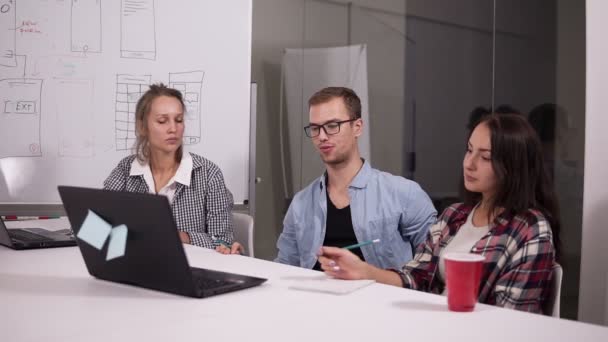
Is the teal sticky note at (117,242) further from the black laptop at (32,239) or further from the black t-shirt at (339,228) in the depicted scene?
the black t-shirt at (339,228)

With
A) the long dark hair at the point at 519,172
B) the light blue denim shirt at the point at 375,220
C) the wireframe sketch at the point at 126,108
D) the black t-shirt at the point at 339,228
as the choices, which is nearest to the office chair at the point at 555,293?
the long dark hair at the point at 519,172

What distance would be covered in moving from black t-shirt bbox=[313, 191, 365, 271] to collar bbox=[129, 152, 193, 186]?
648 mm

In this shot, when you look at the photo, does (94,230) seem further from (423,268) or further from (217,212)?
(217,212)

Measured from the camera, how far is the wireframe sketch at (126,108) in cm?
323

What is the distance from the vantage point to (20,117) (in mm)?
3121

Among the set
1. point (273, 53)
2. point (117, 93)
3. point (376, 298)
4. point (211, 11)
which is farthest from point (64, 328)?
point (273, 53)

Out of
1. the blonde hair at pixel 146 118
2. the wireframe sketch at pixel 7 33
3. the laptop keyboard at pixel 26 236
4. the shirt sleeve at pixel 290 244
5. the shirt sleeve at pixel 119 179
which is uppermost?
the wireframe sketch at pixel 7 33

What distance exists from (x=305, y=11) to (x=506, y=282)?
3.24 m

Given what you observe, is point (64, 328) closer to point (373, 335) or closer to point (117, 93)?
point (373, 335)

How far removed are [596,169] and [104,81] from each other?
2.30 m

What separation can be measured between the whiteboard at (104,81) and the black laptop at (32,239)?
3.14ft

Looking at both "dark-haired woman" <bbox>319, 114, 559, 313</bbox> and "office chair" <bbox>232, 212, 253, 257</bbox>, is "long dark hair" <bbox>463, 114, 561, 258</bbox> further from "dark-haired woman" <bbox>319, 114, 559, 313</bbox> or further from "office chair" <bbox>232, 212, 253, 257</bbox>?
"office chair" <bbox>232, 212, 253, 257</bbox>

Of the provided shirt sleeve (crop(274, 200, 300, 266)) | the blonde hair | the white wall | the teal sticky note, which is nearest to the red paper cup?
the teal sticky note

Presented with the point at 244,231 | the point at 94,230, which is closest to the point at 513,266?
the point at 94,230
